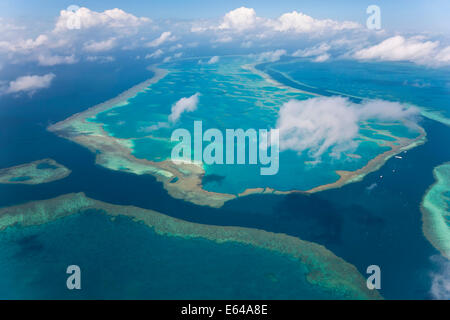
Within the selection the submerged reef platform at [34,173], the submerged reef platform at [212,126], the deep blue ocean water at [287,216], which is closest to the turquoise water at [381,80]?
the submerged reef platform at [212,126]

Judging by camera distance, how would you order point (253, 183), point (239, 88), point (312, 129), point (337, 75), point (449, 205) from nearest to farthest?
1. point (449, 205)
2. point (253, 183)
3. point (312, 129)
4. point (239, 88)
5. point (337, 75)

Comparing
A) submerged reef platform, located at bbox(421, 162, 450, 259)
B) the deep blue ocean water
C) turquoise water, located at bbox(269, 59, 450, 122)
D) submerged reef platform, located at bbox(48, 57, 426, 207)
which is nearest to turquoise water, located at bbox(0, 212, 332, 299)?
the deep blue ocean water

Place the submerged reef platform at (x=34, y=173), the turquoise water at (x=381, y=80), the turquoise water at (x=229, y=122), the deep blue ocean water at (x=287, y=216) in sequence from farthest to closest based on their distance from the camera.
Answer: the turquoise water at (x=381, y=80) → the turquoise water at (x=229, y=122) → the submerged reef platform at (x=34, y=173) → the deep blue ocean water at (x=287, y=216)

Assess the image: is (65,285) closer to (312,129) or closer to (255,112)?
(312,129)

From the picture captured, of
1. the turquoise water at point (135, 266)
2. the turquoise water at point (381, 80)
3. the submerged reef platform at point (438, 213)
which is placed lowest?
the turquoise water at point (135, 266)

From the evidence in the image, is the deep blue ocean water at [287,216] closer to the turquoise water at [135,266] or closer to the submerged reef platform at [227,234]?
the turquoise water at [135,266]

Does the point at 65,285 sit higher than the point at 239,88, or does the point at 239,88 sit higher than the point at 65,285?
the point at 239,88

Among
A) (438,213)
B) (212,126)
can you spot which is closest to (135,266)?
(438,213)
